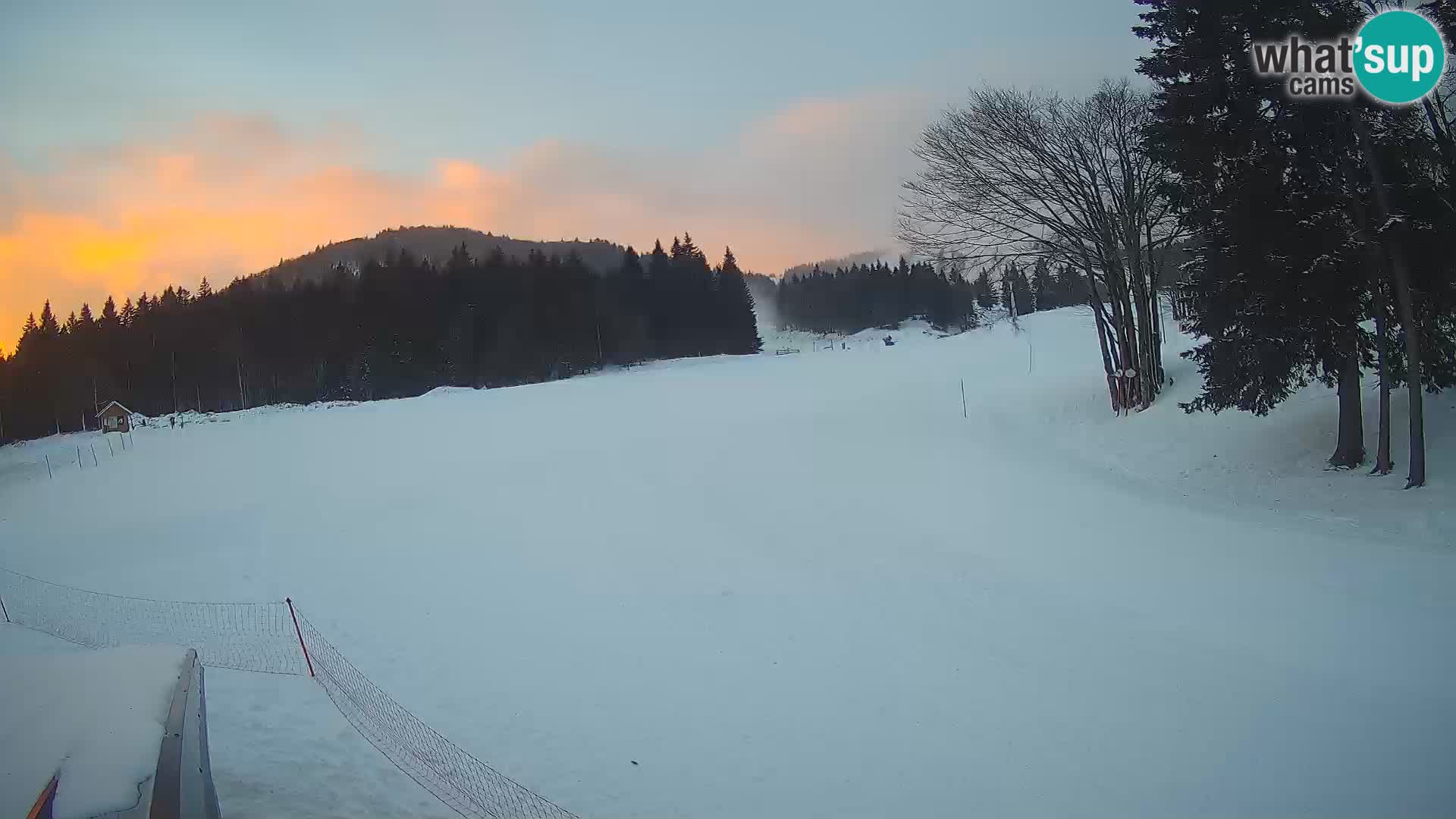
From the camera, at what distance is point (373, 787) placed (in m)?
4.70

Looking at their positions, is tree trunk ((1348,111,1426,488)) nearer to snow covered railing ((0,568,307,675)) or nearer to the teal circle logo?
the teal circle logo

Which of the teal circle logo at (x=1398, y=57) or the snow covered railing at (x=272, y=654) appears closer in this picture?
the snow covered railing at (x=272, y=654)

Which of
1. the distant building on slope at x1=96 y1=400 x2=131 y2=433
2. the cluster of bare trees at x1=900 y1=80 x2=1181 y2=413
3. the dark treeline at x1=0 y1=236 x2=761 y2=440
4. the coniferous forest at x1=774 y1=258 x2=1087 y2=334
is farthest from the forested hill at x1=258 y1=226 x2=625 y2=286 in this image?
the cluster of bare trees at x1=900 y1=80 x2=1181 y2=413

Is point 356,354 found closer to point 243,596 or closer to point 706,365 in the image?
point 706,365

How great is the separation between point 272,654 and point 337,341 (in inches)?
1711

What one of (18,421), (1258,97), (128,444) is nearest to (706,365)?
(128,444)

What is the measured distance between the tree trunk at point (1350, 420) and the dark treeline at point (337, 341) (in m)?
41.0

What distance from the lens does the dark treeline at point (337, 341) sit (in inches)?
1682

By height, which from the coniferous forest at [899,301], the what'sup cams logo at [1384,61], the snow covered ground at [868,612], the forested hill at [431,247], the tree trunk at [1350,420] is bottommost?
the snow covered ground at [868,612]

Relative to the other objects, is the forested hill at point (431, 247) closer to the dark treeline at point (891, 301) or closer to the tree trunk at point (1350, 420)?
the dark treeline at point (891, 301)

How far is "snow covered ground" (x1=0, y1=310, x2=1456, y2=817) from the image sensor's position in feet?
16.1

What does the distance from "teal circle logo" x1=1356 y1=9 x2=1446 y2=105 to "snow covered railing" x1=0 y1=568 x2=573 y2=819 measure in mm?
13814

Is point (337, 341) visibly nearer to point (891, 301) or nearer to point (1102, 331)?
point (1102, 331)

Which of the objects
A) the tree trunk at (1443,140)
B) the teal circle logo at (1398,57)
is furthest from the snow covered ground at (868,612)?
the teal circle logo at (1398,57)
